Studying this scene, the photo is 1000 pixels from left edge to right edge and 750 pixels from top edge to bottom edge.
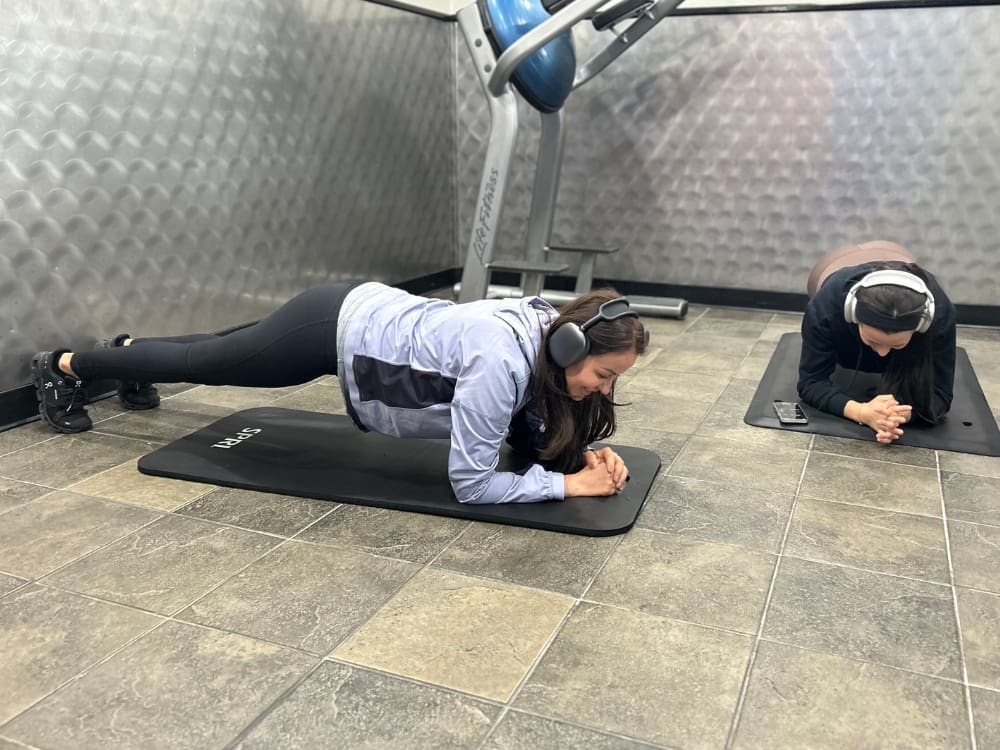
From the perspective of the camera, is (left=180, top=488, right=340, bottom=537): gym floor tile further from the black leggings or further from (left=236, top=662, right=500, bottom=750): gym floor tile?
(left=236, top=662, right=500, bottom=750): gym floor tile

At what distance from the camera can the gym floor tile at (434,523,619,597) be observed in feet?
6.17

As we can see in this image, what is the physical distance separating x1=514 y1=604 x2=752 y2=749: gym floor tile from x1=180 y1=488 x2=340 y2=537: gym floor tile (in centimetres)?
83

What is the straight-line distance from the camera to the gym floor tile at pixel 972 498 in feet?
7.21

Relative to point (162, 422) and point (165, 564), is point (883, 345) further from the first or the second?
point (162, 422)

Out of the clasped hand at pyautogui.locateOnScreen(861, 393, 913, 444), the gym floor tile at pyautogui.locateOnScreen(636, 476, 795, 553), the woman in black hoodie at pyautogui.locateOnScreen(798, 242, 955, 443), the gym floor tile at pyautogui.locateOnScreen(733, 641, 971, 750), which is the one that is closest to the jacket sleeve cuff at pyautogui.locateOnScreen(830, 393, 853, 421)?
the woman in black hoodie at pyautogui.locateOnScreen(798, 242, 955, 443)

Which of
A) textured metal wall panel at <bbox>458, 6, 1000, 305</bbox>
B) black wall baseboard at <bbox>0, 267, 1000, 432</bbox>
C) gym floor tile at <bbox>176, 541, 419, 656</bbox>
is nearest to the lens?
A: gym floor tile at <bbox>176, 541, 419, 656</bbox>

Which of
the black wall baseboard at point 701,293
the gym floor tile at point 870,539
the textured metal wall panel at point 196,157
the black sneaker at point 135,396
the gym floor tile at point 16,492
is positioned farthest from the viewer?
the black wall baseboard at point 701,293

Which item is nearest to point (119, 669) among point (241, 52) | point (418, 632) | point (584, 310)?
point (418, 632)

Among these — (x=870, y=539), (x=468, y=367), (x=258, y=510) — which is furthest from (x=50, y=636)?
(x=870, y=539)

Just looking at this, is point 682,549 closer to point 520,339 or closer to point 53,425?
point 520,339

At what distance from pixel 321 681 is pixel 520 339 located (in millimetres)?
913

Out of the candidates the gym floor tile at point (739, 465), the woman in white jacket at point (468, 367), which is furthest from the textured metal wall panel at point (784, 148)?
the woman in white jacket at point (468, 367)

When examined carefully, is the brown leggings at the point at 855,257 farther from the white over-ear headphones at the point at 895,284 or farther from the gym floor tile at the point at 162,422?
the gym floor tile at the point at 162,422

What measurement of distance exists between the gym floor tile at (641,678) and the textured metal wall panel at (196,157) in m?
2.37
